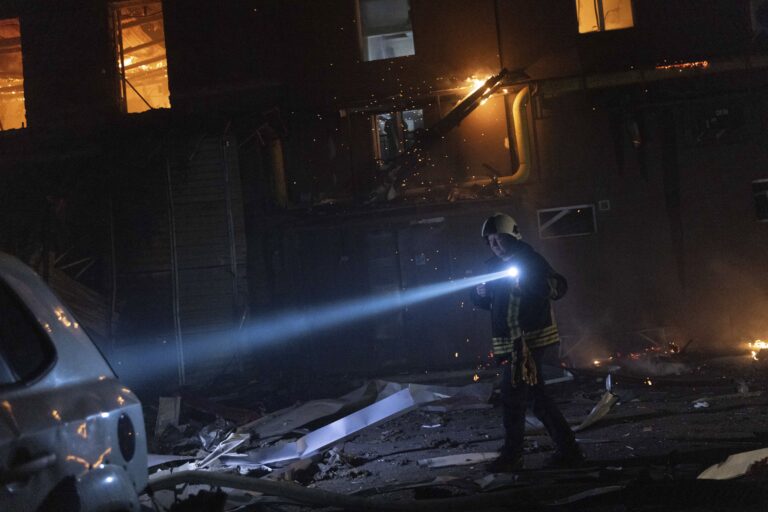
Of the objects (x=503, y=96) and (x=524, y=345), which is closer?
(x=524, y=345)

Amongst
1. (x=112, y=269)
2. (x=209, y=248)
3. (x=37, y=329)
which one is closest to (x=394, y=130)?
(x=209, y=248)

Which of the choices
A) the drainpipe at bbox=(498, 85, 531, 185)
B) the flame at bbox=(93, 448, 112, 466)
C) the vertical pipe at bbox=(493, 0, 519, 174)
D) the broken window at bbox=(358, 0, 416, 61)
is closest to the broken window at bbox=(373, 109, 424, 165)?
the broken window at bbox=(358, 0, 416, 61)

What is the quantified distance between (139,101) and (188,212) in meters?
2.80

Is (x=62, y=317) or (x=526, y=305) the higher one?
(x=62, y=317)

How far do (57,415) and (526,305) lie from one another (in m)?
4.17

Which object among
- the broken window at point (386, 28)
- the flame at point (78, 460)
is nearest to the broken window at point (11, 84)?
the broken window at point (386, 28)

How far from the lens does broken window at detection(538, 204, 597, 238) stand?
42.1ft

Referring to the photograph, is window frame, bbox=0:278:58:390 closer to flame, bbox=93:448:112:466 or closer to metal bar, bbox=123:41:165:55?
flame, bbox=93:448:112:466

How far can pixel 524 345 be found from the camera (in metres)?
5.90

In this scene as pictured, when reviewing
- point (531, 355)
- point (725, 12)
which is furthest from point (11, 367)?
point (725, 12)

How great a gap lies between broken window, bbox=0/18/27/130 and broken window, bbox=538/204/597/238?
1042 centimetres

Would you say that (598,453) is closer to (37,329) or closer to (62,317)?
(62,317)

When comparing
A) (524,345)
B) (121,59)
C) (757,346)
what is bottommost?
(757,346)

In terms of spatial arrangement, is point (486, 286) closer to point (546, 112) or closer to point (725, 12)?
point (546, 112)
